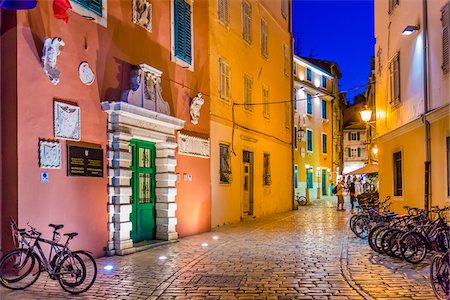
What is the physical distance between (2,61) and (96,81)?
226cm

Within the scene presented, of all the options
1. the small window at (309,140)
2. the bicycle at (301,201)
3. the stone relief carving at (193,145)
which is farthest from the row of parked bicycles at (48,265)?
the small window at (309,140)

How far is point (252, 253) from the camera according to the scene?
1159cm

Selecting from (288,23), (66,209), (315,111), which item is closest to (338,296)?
(66,209)

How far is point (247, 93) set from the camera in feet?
69.5

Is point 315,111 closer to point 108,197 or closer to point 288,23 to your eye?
point 288,23

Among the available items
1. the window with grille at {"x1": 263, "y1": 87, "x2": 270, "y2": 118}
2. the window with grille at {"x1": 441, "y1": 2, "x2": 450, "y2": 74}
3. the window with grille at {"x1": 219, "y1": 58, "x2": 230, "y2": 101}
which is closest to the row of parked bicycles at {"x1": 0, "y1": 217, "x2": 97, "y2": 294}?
the window with grille at {"x1": 441, "y1": 2, "x2": 450, "y2": 74}

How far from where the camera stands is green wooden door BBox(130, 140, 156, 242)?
12672 millimetres

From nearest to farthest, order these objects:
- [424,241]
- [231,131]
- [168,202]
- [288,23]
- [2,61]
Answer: [2,61], [424,241], [168,202], [231,131], [288,23]

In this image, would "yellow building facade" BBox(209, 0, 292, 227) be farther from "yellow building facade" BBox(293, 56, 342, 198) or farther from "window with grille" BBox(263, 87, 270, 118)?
"yellow building facade" BBox(293, 56, 342, 198)

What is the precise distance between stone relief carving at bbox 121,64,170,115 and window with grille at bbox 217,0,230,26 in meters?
6.26

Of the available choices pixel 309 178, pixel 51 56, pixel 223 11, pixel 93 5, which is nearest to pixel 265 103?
pixel 223 11

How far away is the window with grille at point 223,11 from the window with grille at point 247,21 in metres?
1.95

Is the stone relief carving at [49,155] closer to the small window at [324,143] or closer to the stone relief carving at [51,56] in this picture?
the stone relief carving at [51,56]

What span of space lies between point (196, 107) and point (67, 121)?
5890mm
